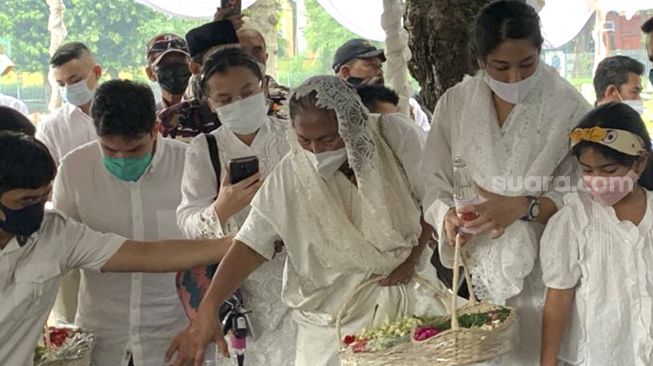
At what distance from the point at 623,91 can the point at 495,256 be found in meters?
2.51

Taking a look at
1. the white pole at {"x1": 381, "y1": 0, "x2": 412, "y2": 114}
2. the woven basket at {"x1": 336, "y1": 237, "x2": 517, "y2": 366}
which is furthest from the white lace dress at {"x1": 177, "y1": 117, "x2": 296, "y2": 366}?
the white pole at {"x1": 381, "y1": 0, "x2": 412, "y2": 114}

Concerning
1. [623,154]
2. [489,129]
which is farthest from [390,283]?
[623,154]

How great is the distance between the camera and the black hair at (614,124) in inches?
78.9

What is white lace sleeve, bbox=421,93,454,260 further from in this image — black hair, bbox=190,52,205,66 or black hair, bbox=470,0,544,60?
black hair, bbox=190,52,205,66

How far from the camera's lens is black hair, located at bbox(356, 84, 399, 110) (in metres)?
2.91

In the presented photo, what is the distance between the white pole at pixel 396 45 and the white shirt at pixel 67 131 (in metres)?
1.28

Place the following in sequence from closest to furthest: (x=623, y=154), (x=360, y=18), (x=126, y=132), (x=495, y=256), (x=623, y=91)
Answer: (x=623, y=154), (x=495, y=256), (x=126, y=132), (x=623, y=91), (x=360, y=18)

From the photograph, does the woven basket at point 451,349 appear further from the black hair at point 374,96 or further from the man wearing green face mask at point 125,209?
the black hair at point 374,96

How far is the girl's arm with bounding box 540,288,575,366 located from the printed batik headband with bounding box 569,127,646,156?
13.8 inches

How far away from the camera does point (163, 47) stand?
359 cm

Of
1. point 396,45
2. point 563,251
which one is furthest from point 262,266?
point 396,45

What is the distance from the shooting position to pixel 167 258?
87.1 inches

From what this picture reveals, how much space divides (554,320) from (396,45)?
1572 mm

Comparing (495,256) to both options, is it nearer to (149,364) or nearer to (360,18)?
(149,364)
